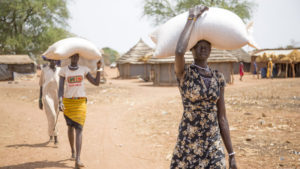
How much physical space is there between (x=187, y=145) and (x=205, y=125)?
0.73ft

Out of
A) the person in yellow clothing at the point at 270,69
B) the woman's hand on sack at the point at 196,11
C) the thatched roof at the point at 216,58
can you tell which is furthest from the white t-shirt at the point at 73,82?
the person in yellow clothing at the point at 270,69

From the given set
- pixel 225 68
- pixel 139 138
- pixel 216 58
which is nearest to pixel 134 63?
pixel 216 58

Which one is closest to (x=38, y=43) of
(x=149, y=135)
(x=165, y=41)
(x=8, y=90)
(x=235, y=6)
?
(x=8, y=90)

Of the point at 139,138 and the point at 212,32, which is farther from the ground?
the point at 212,32

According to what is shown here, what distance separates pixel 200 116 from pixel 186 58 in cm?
1663

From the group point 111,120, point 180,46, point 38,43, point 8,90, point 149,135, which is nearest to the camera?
point 180,46

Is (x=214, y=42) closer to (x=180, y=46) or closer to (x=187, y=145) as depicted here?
(x=180, y=46)

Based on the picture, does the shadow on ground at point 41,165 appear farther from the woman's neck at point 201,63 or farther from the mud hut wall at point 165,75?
the mud hut wall at point 165,75

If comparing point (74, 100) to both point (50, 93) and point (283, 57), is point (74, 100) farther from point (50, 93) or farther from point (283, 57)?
point (283, 57)

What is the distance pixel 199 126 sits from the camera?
210cm

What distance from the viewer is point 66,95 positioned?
3.97 metres

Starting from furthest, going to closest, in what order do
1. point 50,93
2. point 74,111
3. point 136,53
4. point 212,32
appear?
point 136,53 < point 50,93 < point 74,111 < point 212,32

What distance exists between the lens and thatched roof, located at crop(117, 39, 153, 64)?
28.1 meters

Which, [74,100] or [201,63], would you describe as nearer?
[201,63]
